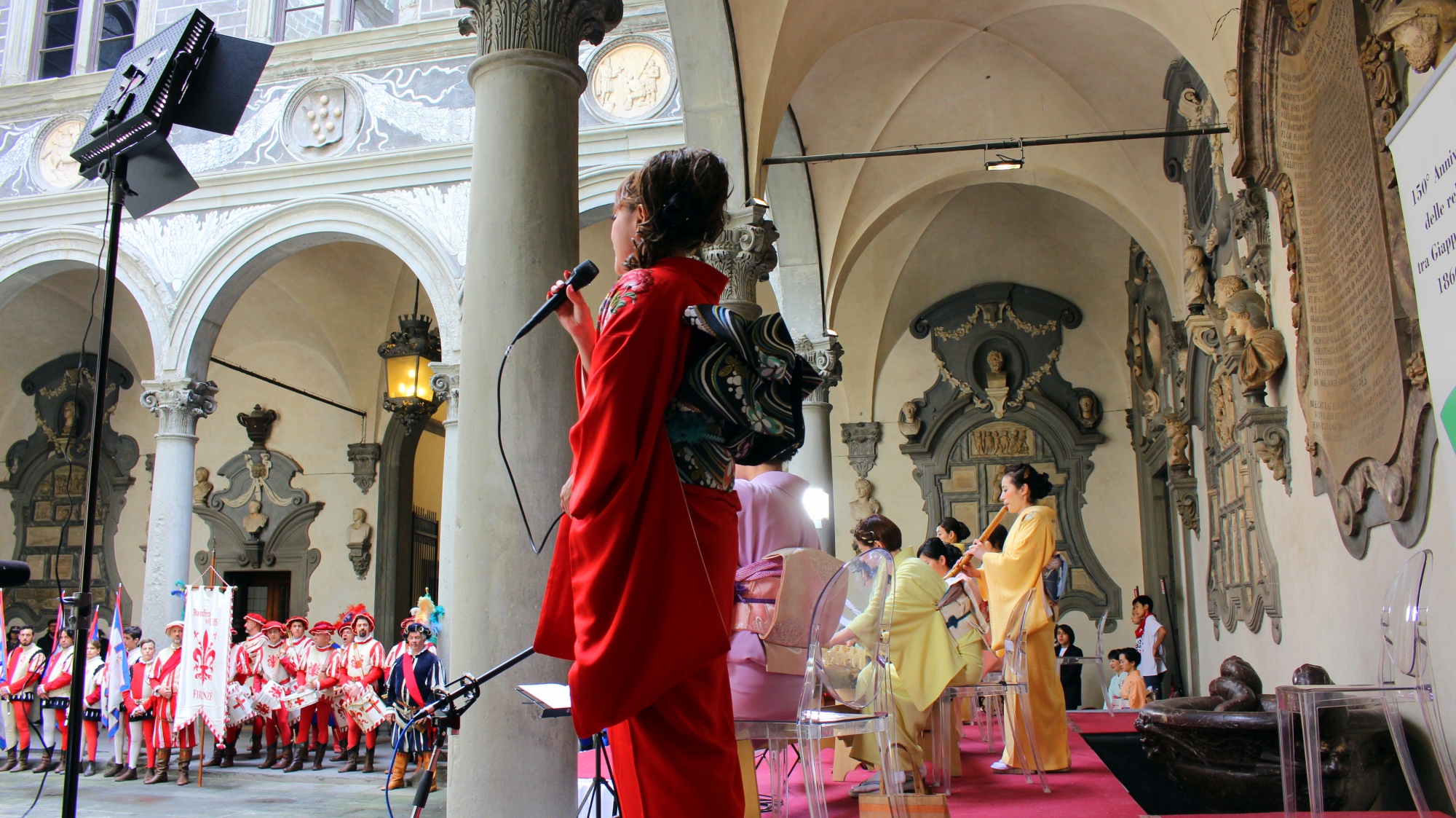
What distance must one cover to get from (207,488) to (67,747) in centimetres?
1465

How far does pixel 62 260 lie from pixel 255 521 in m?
4.77

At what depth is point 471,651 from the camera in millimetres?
3168

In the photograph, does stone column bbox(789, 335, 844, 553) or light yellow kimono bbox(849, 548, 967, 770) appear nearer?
light yellow kimono bbox(849, 548, 967, 770)

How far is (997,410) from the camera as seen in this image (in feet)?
45.9

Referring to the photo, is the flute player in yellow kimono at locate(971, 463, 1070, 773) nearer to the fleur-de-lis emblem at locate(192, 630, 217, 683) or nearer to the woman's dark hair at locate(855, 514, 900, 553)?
the woman's dark hair at locate(855, 514, 900, 553)

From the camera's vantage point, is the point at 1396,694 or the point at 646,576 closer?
the point at 646,576

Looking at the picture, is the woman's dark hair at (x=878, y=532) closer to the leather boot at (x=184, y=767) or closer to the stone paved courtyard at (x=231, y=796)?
the stone paved courtyard at (x=231, y=796)

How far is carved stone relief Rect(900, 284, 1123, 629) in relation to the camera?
536 inches

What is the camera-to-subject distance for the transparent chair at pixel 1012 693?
4.77 metres

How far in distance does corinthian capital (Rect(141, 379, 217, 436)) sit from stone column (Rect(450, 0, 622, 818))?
29.3ft

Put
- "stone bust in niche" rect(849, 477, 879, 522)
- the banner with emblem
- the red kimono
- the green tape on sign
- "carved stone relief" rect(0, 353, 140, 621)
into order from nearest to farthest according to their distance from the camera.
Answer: the red kimono → the green tape on sign → the banner with emblem → "stone bust in niche" rect(849, 477, 879, 522) → "carved stone relief" rect(0, 353, 140, 621)

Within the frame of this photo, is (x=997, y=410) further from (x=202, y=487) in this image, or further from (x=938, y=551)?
(x=202, y=487)

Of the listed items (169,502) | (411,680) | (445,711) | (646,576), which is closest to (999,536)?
(411,680)

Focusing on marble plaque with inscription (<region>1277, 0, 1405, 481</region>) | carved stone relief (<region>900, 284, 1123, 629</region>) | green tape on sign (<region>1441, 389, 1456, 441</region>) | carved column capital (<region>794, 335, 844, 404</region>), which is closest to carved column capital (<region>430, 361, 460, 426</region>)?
carved column capital (<region>794, 335, 844, 404</region>)
